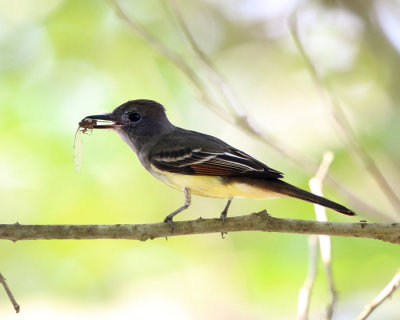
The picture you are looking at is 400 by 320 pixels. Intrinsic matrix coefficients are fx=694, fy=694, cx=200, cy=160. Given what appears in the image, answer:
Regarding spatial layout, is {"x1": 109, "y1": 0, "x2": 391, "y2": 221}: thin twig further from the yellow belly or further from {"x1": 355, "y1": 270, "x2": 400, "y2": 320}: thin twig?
{"x1": 355, "y1": 270, "x2": 400, "y2": 320}: thin twig

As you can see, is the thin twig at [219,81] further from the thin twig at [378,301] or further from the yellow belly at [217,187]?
the thin twig at [378,301]

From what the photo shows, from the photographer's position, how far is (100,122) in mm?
6227

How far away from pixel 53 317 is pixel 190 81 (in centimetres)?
328

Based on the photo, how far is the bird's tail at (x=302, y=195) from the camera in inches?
170

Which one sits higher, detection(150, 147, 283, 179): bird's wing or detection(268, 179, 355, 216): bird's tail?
detection(150, 147, 283, 179): bird's wing

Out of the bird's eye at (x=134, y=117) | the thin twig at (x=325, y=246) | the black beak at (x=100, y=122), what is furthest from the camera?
the bird's eye at (x=134, y=117)

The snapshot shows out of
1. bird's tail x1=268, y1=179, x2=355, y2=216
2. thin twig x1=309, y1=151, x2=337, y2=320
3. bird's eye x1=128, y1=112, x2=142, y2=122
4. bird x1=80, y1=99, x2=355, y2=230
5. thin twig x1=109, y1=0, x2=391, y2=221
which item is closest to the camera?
thin twig x1=309, y1=151, x2=337, y2=320

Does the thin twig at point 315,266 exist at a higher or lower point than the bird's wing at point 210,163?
lower

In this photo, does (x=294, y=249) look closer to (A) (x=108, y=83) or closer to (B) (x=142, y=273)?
(B) (x=142, y=273)

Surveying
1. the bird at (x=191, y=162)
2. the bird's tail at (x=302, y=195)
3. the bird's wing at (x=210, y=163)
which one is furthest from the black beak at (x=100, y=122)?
the bird's tail at (x=302, y=195)

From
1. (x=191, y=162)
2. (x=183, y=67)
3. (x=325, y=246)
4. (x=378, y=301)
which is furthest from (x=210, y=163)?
(x=378, y=301)

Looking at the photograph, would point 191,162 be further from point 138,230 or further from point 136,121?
point 138,230

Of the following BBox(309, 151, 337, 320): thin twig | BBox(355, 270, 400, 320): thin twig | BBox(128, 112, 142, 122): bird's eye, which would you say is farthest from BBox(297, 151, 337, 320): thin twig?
BBox(128, 112, 142, 122): bird's eye

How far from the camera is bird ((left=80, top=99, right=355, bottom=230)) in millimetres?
4875
